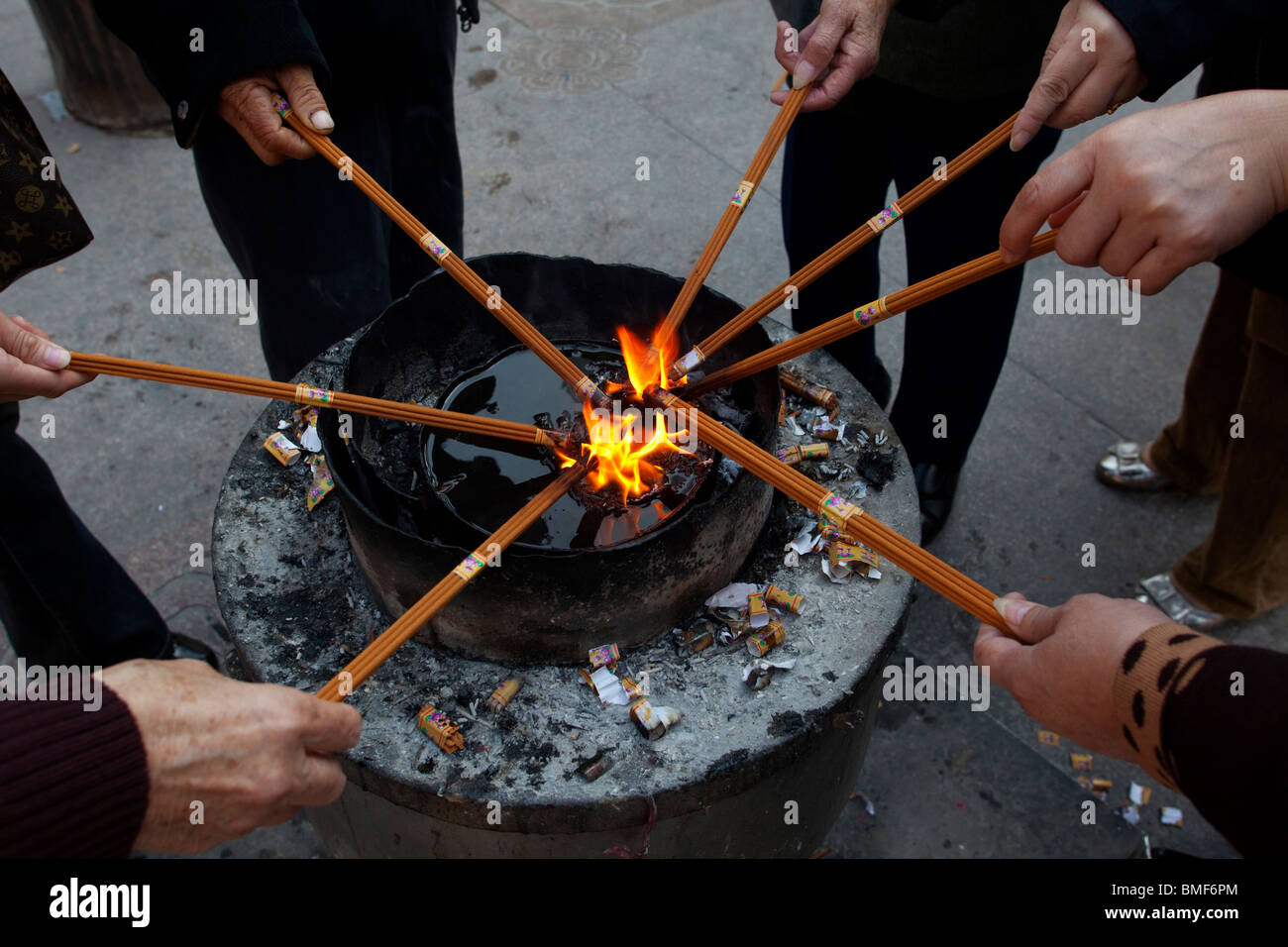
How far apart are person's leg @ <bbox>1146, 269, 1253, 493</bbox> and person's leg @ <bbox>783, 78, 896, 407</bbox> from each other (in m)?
1.07

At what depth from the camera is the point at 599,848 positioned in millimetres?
1888

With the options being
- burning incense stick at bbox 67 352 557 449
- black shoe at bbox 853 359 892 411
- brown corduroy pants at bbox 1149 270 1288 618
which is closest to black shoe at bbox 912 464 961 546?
black shoe at bbox 853 359 892 411

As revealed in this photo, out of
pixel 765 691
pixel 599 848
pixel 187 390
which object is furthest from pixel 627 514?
pixel 187 390

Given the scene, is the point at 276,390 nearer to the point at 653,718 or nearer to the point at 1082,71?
the point at 653,718

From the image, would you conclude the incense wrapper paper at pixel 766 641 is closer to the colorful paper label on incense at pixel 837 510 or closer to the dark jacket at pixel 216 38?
the colorful paper label on incense at pixel 837 510

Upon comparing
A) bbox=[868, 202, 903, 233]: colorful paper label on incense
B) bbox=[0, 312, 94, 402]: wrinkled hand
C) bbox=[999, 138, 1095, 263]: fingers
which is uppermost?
bbox=[999, 138, 1095, 263]: fingers

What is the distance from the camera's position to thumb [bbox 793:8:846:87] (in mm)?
2238

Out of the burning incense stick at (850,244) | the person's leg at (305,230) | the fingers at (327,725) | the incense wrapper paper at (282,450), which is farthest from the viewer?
the person's leg at (305,230)

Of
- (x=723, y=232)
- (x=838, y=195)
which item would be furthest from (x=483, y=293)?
(x=838, y=195)

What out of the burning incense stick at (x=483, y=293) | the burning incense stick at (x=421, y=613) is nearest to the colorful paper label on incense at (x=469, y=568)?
the burning incense stick at (x=421, y=613)

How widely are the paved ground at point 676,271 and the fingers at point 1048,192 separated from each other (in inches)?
68.4

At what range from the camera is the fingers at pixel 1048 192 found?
1.63 m

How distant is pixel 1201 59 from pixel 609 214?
2993 mm

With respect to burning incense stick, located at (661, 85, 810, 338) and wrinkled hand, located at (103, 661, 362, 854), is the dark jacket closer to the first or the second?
burning incense stick, located at (661, 85, 810, 338)
